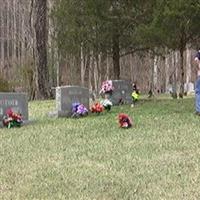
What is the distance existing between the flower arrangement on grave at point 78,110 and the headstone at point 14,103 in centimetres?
119

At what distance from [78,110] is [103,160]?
5.09 metres

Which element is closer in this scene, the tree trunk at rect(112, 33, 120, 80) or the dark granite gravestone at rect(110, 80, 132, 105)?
the dark granite gravestone at rect(110, 80, 132, 105)

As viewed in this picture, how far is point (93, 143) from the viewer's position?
937cm

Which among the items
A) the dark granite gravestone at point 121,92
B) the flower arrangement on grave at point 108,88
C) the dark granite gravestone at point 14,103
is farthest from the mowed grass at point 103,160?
the dark granite gravestone at point 121,92

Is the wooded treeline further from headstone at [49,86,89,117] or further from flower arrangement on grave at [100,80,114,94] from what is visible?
headstone at [49,86,89,117]

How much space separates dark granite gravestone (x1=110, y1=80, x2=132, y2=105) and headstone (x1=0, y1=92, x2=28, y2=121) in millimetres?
4186

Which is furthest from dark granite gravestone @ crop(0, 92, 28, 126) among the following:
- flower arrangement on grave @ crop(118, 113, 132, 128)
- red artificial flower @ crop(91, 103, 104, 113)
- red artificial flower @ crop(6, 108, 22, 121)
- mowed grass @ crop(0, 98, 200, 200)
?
flower arrangement on grave @ crop(118, 113, 132, 128)

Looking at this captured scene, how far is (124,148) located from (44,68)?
16.5 metres

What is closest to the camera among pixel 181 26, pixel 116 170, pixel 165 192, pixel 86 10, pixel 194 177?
pixel 165 192

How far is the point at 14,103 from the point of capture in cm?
1241

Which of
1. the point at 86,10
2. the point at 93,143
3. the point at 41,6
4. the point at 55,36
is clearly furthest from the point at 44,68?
the point at 93,143

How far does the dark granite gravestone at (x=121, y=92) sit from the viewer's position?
53.5 feet

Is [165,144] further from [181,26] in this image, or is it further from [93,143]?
[181,26]

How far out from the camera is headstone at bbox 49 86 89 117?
43.5 feet
